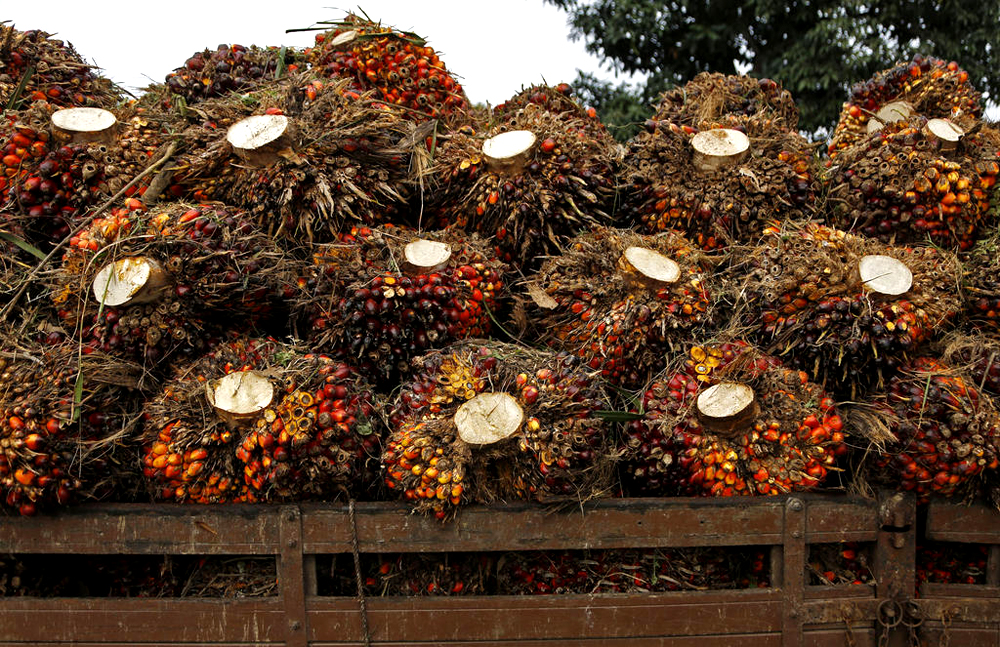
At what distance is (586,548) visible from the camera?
2180mm

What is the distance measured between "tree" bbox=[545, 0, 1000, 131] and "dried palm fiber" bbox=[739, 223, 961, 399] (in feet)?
20.8

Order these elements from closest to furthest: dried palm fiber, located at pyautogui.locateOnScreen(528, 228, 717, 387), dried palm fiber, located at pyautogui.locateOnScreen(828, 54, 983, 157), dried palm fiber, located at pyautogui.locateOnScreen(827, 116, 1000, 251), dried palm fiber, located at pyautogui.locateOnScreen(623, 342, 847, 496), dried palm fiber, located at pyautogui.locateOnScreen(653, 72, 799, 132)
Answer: dried palm fiber, located at pyautogui.locateOnScreen(623, 342, 847, 496), dried palm fiber, located at pyautogui.locateOnScreen(528, 228, 717, 387), dried palm fiber, located at pyautogui.locateOnScreen(827, 116, 1000, 251), dried palm fiber, located at pyautogui.locateOnScreen(653, 72, 799, 132), dried palm fiber, located at pyautogui.locateOnScreen(828, 54, 983, 157)

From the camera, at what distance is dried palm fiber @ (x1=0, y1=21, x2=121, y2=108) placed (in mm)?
3135

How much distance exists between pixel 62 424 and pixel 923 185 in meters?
2.92

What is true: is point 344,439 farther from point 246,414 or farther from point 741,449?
point 741,449

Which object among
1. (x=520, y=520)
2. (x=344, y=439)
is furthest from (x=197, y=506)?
(x=520, y=520)

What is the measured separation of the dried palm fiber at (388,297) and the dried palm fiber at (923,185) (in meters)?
1.43

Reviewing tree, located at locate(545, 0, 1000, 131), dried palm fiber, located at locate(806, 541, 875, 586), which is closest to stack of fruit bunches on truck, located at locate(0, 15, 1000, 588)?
dried palm fiber, located at locate(806, 541, 875, 586)

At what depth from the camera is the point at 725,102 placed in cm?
323

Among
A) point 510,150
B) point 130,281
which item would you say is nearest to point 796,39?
point 510,150

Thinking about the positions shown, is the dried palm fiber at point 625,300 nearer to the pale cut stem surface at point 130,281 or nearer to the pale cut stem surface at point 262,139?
the pale cut stem surface at point 262,139

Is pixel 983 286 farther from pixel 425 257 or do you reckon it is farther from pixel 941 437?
pixel 425 257

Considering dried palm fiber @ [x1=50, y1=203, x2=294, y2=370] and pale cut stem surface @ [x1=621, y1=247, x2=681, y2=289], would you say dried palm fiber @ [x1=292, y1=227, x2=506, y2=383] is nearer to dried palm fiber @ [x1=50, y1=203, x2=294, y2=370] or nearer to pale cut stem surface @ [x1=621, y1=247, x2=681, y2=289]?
dried palm fiber @ [x1=50, y1=203, x2=294, y2=370]

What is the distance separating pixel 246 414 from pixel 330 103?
1.22 metres
